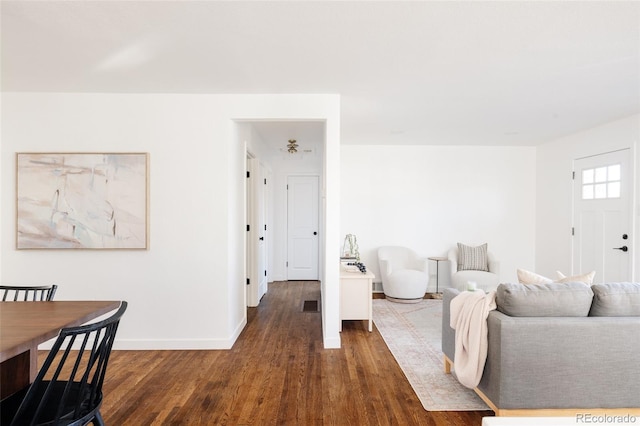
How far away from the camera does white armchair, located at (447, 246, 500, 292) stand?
16.5ft

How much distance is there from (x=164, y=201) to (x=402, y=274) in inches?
134

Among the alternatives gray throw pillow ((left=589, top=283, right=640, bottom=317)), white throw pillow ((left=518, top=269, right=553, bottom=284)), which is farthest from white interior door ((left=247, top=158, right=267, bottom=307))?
gray throw pillow ((left=589, top=283, right=640, bottom=317))

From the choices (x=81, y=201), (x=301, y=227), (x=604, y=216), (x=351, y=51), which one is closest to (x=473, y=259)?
(x=604, y=216)

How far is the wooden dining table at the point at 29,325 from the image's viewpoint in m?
1.46

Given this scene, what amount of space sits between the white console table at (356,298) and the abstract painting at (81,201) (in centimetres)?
218

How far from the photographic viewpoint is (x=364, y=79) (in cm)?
298

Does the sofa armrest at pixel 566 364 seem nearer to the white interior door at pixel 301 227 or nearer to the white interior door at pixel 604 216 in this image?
the white interior door at pixel 604 216

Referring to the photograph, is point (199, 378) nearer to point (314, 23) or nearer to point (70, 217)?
point (70, 217)

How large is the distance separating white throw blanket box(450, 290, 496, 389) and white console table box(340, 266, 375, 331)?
5.35ft

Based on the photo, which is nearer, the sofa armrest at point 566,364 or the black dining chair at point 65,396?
the black dining chair at point 65,396

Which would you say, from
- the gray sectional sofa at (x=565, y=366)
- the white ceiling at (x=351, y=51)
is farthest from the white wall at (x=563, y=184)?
the gray sectional sofa at (x=565, y=366)

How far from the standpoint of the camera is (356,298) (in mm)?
3988

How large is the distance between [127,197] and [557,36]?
3715 mm

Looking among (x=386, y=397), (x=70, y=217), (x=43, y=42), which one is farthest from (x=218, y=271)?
(x=43, y=42)
